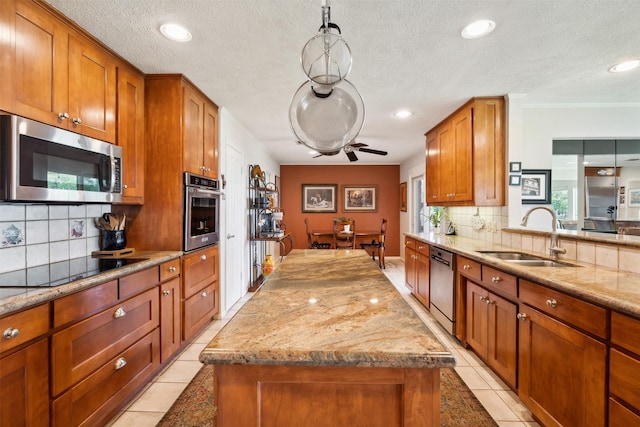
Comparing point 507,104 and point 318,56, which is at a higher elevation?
point 507,104

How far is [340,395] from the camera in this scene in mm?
816

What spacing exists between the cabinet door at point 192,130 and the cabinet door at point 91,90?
513 mm

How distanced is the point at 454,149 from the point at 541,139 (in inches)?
33.4

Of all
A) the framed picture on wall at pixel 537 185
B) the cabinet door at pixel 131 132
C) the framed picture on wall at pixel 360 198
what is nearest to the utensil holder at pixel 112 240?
the cabinet door at pixel 131 132

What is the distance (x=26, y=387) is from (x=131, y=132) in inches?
68.5

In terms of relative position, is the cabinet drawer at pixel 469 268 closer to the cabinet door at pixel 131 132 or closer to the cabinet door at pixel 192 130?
the cabinet door at pixel 192 130

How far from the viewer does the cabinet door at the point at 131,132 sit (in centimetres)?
216

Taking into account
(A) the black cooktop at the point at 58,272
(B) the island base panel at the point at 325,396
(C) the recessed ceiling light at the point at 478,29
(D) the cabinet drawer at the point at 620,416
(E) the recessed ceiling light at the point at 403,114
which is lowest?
(D) the cabinet drawer at the point at 620,416

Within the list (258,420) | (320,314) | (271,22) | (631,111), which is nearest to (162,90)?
(271,22)

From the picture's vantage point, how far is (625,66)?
2.23 meters

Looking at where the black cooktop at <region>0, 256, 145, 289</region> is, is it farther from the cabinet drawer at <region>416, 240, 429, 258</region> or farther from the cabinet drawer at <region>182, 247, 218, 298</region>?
the cabinet drawer at <region>416, 240, 429, 258</region>

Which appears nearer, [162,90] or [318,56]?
[318,56]

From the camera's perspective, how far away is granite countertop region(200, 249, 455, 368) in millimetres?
772

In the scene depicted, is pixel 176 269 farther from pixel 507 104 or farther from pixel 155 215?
pixel 507 104
